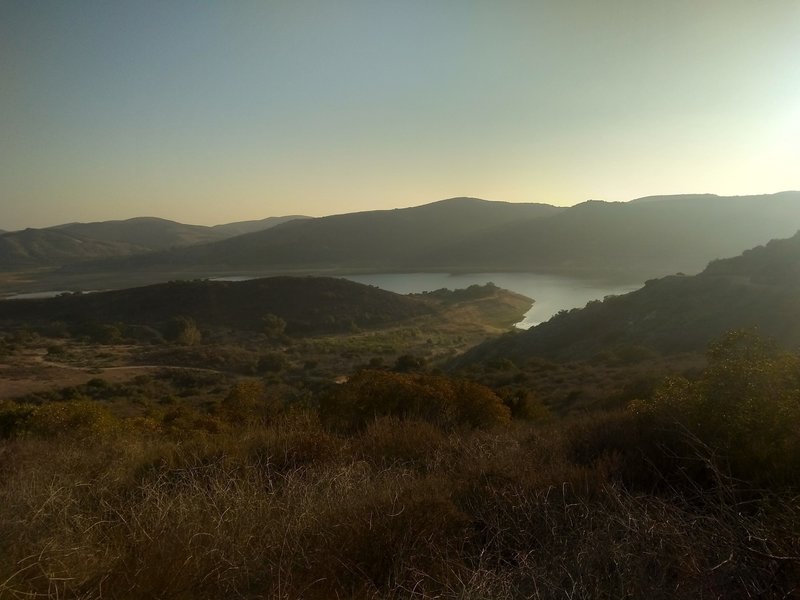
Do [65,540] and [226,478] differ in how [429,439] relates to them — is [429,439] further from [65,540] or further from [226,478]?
[65,540]

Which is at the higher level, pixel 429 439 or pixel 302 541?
pixel 302 541

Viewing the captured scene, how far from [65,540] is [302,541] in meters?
1.33

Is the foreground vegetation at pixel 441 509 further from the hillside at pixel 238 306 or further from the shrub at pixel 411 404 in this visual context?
the hillside at pixel 238 306

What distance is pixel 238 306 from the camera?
192ft

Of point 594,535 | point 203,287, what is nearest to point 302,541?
point 594,535

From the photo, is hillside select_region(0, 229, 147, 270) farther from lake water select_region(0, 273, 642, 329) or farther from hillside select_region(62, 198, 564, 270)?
lake water select_region(0, 273, 642, 329)

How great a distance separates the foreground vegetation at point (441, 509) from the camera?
259 cm

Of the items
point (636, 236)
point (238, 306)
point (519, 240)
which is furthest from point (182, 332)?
point (636, 236)

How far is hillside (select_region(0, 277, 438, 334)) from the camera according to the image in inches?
2136

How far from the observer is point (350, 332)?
168 ft

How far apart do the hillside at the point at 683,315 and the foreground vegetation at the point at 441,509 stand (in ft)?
59.0

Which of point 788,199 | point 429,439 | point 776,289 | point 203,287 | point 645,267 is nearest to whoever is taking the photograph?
point 429,439

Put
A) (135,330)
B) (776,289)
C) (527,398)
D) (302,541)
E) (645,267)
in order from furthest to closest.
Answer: (645,267), (135,330), (776,289), (527,398), (302,541)

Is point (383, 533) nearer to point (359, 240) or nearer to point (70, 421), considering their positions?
point (70, 421)
